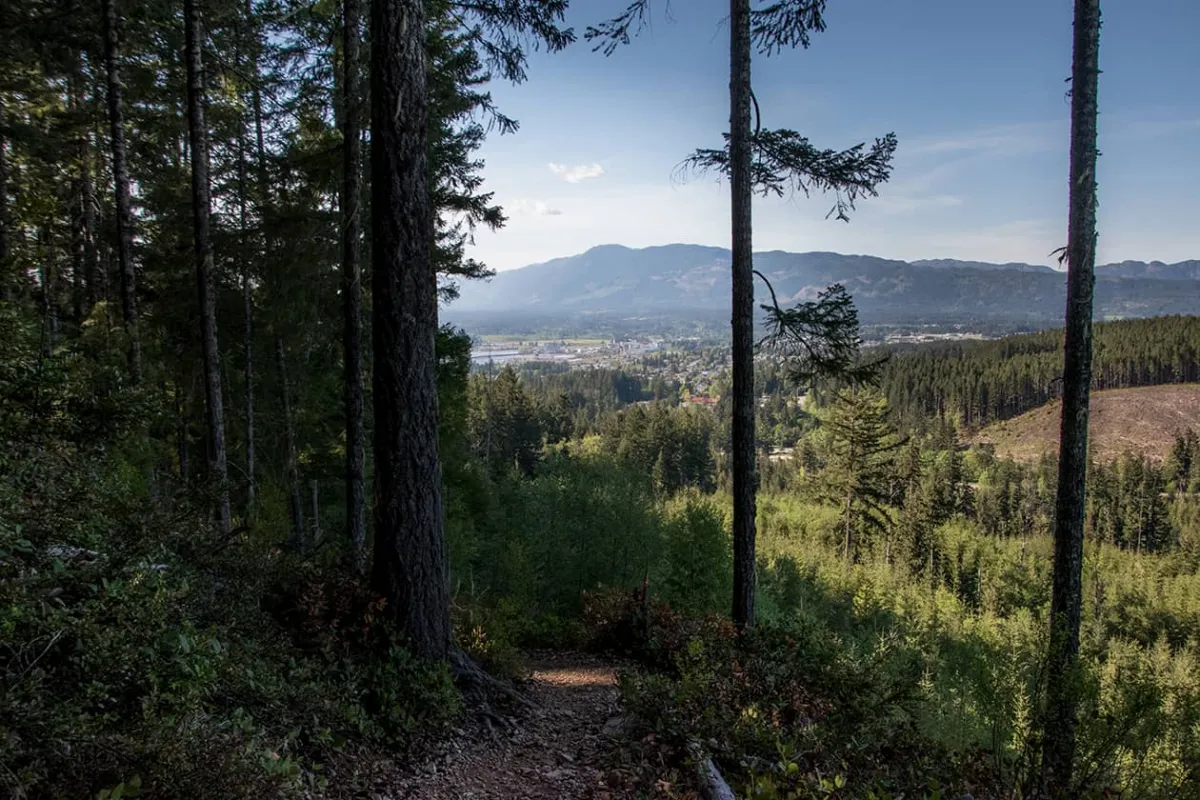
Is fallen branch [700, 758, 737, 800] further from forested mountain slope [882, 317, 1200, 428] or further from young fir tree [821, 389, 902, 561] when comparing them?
forested mountain slope [882, 317, 1200, 428]

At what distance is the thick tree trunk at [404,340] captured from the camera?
4246 millimetres

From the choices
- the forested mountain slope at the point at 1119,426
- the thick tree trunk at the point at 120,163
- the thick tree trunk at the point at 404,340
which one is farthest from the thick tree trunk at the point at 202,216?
the forested mountain slope at the point at 1119,426

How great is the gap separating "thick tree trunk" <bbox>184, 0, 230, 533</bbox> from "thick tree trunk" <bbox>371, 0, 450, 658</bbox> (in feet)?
11.9

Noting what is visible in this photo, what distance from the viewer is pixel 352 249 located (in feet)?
22.7

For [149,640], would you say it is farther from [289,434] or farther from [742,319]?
[289,434]

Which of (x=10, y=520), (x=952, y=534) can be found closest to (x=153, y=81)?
(x=10, y=520)

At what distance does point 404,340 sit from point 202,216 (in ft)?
17.3

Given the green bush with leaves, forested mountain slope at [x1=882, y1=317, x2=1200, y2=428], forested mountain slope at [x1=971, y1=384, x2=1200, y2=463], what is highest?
the green bush with leaves

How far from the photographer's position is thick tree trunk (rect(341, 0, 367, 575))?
21.9ft

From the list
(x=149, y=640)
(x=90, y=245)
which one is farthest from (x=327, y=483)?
(x=149, y=640)

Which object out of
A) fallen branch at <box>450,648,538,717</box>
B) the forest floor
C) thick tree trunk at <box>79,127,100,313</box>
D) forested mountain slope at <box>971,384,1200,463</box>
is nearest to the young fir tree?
the forest floor

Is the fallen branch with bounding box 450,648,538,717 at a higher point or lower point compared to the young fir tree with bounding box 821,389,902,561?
higher

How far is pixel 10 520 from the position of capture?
3.04 meters

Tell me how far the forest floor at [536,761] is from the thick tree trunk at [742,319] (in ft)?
7.12
